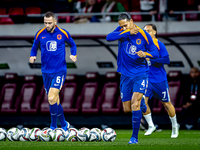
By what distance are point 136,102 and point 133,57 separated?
71 centimetres

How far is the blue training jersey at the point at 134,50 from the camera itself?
6.61m

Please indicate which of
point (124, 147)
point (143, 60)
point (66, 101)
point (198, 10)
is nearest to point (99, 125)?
point (66, 101)

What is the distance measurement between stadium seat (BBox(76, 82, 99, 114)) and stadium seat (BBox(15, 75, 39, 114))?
1.53 m

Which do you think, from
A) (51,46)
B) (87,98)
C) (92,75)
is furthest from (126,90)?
(92,75)

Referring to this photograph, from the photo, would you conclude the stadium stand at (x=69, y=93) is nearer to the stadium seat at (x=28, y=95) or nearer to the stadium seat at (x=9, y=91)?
the stadium seat at (x=28, y=95)

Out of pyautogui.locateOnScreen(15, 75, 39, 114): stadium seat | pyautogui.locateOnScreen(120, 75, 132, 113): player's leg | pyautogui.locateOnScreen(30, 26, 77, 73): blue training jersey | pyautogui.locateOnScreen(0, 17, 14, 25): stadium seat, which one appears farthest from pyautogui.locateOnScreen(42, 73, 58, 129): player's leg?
pyautogui.locateOnScreen(0, 17, 14, 25): stadium seat

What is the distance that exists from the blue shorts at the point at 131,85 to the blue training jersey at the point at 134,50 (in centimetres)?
7

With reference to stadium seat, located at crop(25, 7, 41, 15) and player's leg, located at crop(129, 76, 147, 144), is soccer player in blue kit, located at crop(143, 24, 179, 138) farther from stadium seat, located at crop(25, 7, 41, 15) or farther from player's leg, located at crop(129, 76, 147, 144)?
stadium seat, located at crop(25, 7, 41, 15)

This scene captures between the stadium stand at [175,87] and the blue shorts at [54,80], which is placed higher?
the blue shorts at [54,80]

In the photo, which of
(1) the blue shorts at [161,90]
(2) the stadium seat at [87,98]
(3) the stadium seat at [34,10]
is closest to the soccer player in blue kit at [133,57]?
(1) the blue shorts at [161,90]

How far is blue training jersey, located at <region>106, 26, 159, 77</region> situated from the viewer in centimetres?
661

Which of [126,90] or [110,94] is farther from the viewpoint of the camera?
[110,94]

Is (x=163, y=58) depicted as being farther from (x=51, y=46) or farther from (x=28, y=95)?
(x=28, y=95)

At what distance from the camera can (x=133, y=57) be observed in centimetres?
665
